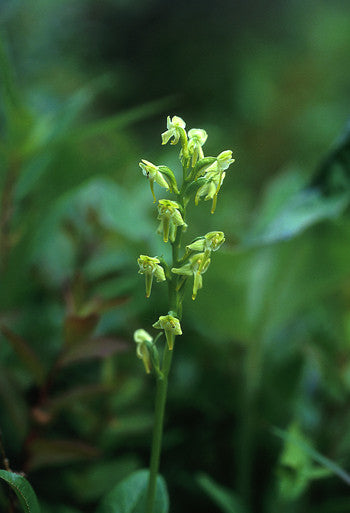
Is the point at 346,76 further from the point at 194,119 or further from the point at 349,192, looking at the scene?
the point at 349,192

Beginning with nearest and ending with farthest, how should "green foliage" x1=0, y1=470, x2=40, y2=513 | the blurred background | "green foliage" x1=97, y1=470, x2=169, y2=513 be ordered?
"green foliage" x1=0, y1=470, x2=40, y2=513 → "green foliage" x1=97, y1=470, x2=169, y2=513 → the blurred background

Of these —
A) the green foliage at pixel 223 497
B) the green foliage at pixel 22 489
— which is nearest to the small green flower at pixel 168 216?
the green foliage at pixel 22 489

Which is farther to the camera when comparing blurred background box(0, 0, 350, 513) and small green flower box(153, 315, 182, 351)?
blurred background box(0, 0, 350, 513)

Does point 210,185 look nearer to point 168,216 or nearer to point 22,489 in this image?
point 168,216

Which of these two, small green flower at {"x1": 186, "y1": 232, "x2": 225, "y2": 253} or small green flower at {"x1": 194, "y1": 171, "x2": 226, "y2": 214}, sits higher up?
small green flower at {"x1": 194, "y1": 171, "x2": 226, "y2": 214}

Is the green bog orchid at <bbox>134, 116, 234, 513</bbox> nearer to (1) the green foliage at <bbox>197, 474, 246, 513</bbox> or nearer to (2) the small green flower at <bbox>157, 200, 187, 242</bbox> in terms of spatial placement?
(2) the small green flower at <bbox>157, 200, 187, 242</bbox>

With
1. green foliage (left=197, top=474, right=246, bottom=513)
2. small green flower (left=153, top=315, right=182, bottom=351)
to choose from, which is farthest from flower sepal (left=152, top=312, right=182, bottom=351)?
green foliage (left=197, top=474, right=246, bottom=513)

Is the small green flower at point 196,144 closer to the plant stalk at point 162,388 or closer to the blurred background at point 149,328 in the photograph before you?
the plant stalk at point 162,388
